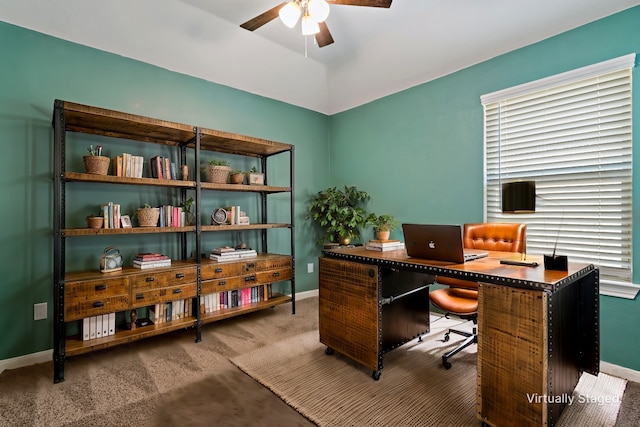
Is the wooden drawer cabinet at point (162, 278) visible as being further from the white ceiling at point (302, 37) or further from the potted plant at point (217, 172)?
the white ceiling at point (302, 37)

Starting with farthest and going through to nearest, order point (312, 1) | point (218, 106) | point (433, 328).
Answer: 1. point (218, 106)
2. point (433, 328)
3. point (312, 1)

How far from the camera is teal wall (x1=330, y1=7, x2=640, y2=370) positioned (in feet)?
7.41

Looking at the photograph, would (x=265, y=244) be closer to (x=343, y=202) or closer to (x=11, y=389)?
(x=343, y=202)

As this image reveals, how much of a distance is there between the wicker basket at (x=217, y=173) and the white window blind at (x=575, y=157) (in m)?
2.67

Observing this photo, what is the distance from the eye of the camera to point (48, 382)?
2148 millimetres

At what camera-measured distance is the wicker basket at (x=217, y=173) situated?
313cm

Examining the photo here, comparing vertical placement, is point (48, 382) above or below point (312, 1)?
below

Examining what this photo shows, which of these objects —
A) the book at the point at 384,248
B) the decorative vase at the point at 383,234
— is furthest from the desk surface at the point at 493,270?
the decorative vase at the point at 383,234

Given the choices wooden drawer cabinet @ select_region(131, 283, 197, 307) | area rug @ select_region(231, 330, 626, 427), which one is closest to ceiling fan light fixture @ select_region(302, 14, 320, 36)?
wooden drawer cabinet @ select_region(131, 283, 197, 307)

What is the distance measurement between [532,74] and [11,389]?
4.63m

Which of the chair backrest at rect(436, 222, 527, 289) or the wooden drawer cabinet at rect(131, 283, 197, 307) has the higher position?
the chair backrest at rect(436, 222, 527, 289)

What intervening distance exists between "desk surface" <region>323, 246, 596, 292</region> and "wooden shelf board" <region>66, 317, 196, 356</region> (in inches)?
69.6

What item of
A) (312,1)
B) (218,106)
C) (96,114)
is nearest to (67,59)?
(96,114)

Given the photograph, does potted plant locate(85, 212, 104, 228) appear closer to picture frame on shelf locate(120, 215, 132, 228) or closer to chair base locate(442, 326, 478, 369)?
picture frame on shelf locate(120, 215, 132, 228)
